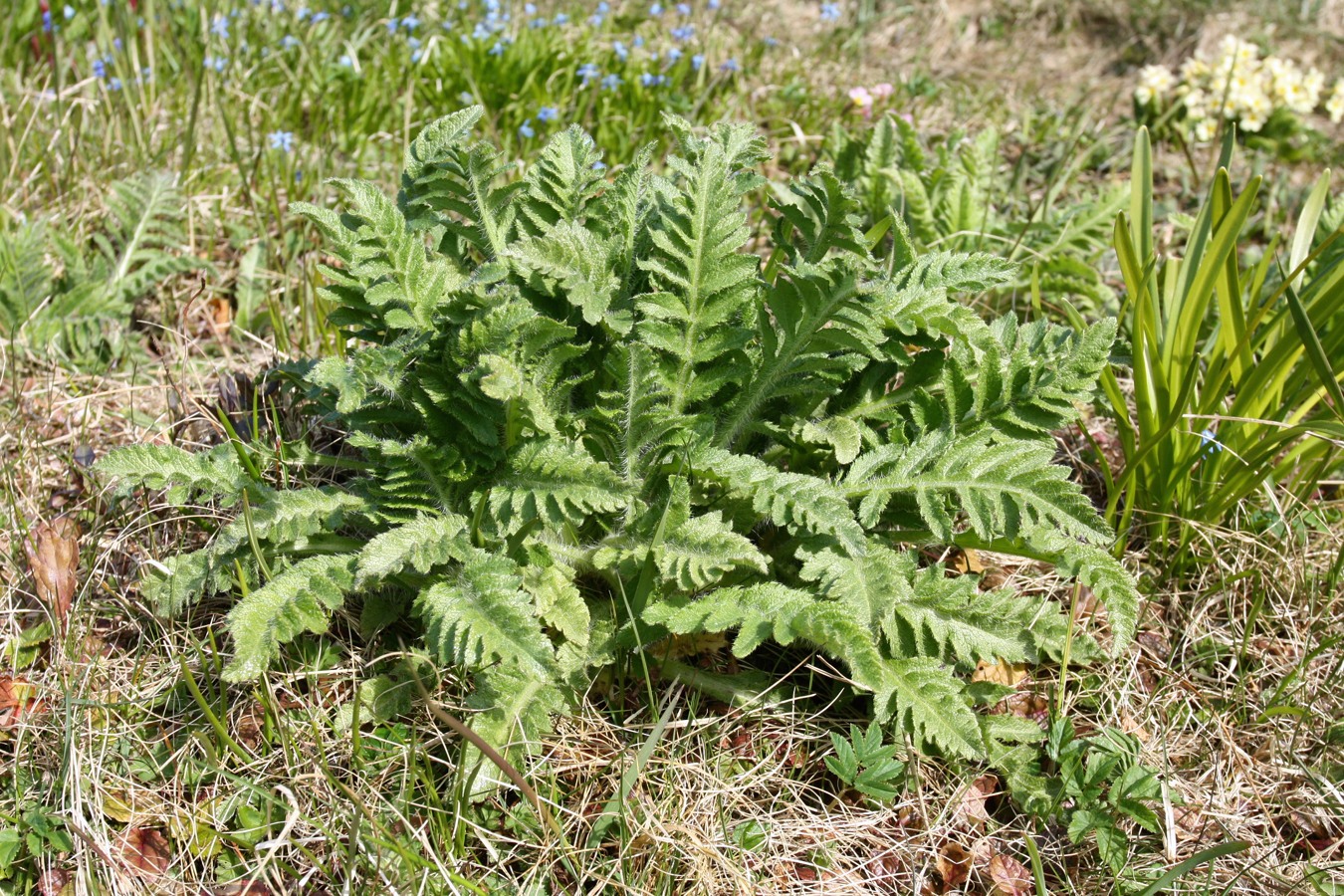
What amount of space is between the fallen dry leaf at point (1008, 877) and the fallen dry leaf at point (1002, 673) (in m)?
0.44

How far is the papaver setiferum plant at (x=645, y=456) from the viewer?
2062 mm

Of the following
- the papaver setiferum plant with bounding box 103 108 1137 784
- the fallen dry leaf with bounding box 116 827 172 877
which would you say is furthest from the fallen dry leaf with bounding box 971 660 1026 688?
the fallen dry leaf with bounding box 116 827 172 877

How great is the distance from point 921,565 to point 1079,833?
0.76 metres

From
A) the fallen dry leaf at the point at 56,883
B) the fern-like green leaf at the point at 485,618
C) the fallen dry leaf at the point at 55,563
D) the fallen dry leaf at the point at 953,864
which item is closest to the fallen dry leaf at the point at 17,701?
the fallen dry leaf at the point at 55,563

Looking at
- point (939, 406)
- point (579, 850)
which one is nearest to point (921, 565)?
point (939, 406)

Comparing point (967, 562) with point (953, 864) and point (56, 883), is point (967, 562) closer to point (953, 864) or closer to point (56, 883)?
point (953, 864)

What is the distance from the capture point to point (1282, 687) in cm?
229

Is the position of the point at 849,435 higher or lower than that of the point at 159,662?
higher

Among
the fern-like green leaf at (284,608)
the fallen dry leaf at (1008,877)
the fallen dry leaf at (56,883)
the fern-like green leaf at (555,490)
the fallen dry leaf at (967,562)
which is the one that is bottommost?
the fallen dry leaf at (56,883)

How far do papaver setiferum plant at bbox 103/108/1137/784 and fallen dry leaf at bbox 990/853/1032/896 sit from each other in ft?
0.77

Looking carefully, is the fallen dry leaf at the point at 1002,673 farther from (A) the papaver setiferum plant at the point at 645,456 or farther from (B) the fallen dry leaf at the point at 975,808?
(B) the fallen dry leaf at the point at 975,808

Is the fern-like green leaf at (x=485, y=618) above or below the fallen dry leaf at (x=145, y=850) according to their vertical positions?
above

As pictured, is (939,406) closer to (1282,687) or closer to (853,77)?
(1282,687)

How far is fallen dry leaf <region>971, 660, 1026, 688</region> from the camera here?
2.48 meters
